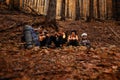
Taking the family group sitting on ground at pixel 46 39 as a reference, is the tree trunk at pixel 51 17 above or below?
above

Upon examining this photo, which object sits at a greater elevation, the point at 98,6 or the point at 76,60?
the point at 98,6

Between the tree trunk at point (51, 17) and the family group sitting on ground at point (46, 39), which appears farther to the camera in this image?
the tree trunk at point (51, 17)

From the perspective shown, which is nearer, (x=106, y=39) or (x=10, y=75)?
(x=10, y=75)

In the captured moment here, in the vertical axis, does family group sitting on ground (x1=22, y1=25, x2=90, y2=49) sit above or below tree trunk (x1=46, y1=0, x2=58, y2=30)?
below

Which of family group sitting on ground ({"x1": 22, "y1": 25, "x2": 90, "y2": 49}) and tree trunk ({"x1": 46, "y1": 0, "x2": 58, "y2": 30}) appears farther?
tree trunk ({"x1": 46, "y1": 0, "x2": 58, "y2": 30})

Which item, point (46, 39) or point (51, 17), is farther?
point (51, 17)

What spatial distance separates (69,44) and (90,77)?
169 inches

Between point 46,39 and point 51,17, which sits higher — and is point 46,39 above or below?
below

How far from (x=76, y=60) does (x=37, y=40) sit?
10.2ft

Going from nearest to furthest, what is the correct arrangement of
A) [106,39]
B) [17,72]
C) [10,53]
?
[17,72]
[10,53]
[106,39]

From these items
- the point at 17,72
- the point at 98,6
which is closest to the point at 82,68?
the point at 17,72

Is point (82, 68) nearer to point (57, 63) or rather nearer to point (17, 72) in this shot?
point (57, 63)

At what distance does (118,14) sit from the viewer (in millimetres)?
→ 24172

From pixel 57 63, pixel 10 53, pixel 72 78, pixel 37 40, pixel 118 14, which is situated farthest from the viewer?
pixel 118 14
